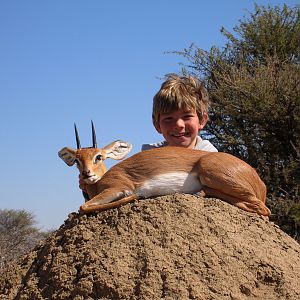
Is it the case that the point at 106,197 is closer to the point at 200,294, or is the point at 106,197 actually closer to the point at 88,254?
the point at 88,254

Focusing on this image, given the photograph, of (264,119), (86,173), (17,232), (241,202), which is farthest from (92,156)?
(17,232)

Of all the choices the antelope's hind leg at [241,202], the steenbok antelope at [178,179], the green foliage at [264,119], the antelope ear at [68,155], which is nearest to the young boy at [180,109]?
the antelope ear at [68,155]

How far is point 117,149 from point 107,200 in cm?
147

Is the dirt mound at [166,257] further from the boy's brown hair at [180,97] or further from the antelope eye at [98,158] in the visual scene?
the boy's brown hair at [180,97]

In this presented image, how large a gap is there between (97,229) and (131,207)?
0.21m

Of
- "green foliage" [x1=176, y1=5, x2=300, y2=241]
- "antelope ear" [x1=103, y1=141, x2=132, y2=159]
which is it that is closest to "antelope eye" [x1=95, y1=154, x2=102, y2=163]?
"antelope ear" [x1=103, y1=141, x2=132, y2=159]

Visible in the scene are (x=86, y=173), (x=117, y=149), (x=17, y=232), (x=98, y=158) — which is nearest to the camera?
(x=86, y=173)

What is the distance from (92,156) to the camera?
4508mm

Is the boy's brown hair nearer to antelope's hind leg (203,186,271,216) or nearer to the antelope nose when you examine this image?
the antelope nose

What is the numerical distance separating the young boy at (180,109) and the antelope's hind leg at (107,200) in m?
1.11

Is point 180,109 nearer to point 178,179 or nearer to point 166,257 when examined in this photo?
point 178,179

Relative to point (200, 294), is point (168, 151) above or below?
above

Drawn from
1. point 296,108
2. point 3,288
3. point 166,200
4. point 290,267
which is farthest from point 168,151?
point 296,108

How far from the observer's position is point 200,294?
310cm
